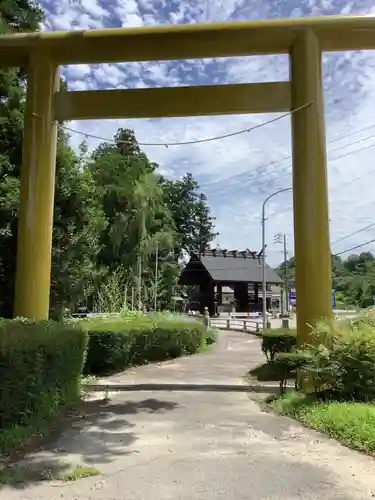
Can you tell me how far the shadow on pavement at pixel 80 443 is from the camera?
4.36 meters

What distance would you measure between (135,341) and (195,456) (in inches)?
328

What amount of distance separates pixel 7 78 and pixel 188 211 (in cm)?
5479

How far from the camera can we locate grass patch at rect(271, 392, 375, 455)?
17.2 ft

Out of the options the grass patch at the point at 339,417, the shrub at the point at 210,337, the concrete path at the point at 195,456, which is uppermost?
the shrub at the point at 210,337

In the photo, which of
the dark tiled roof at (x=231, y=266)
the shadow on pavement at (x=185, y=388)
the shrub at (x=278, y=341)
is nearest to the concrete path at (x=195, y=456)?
the shadow on pavement at (x=185, y=388)

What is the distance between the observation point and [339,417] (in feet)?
19.4

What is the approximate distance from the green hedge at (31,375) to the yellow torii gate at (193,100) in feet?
7.09

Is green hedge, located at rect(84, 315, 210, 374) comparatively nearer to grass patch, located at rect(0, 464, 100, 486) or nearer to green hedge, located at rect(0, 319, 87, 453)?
green hedge, located at rect(0, 319, 87, 453)

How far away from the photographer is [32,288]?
880cm

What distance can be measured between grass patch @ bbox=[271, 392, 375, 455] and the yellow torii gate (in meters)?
1.58

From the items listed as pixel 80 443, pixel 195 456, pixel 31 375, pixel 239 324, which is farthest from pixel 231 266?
pixel 195 456

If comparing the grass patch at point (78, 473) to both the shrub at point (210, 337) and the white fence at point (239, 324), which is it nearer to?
the shrub at point (210, 337)

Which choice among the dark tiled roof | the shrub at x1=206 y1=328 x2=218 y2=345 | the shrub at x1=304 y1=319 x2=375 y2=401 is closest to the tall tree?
the dark tiled roof

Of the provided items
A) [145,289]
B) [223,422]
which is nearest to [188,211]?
[145,289]
